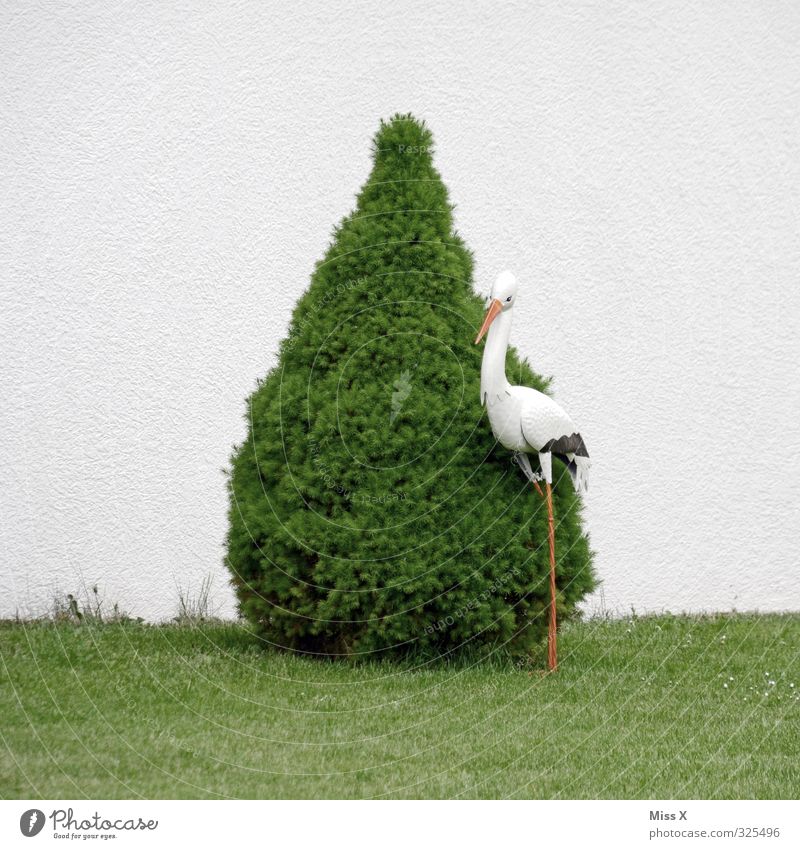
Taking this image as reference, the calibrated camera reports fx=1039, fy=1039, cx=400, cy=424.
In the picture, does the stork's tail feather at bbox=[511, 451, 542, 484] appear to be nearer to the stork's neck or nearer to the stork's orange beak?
the stork's neck

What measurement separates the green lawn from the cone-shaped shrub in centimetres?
33

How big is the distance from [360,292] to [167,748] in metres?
2.51

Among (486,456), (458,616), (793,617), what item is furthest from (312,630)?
(793,617)

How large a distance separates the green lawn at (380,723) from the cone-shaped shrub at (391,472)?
1.08ft

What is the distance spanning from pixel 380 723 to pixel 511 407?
5.17 feet

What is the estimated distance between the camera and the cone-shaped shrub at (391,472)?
5031mm

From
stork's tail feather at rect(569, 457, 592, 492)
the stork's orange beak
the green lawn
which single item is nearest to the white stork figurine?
the stork's orange beak

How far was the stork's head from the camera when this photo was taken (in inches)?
195

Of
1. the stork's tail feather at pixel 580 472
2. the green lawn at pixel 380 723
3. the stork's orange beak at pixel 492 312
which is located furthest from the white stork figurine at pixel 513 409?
the green lawn at pixel 380 723


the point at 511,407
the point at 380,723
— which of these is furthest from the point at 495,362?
the point at 380,723

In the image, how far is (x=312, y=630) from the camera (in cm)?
520

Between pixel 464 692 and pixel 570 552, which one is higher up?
pixel 570 552
